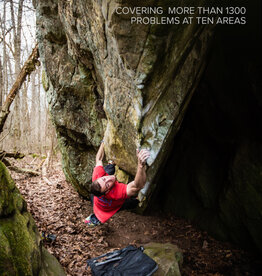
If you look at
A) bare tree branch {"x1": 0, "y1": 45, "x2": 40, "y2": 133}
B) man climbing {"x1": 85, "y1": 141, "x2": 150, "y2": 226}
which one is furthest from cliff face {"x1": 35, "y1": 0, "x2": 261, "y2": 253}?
bare tree branch {"x1": 0, "y1": 45, "x2": 40, "y2": 133}

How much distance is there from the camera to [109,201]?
3.89 metres

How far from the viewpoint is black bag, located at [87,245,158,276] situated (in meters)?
3.69

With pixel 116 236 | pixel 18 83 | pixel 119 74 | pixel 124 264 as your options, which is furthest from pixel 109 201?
pixel 18 83

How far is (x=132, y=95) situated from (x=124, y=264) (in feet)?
12.0

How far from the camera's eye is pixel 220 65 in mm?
4949

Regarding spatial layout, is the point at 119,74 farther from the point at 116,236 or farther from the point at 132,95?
the point at 116,236

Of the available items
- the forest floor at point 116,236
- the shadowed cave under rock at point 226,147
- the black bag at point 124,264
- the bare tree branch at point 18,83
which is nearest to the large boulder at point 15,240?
the black bag at point 124,264

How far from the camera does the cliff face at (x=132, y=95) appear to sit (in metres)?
3.25

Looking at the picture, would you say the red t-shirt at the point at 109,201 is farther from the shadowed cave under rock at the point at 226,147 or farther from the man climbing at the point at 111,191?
the shadowed cave under rock at the point at 226,147

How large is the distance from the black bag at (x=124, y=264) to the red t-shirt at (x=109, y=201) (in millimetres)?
916

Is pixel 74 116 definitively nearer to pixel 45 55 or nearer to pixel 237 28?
pixel 45 55

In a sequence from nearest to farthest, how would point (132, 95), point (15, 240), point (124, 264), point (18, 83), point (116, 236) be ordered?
point (15, 240) → point (132, 95) → point (124, 264) → point (116, 236) → point (18, 83)

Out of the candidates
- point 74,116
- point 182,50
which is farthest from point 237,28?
point 74,116

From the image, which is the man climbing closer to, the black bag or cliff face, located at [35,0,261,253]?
cliff face, located at [35,0,261,253]
